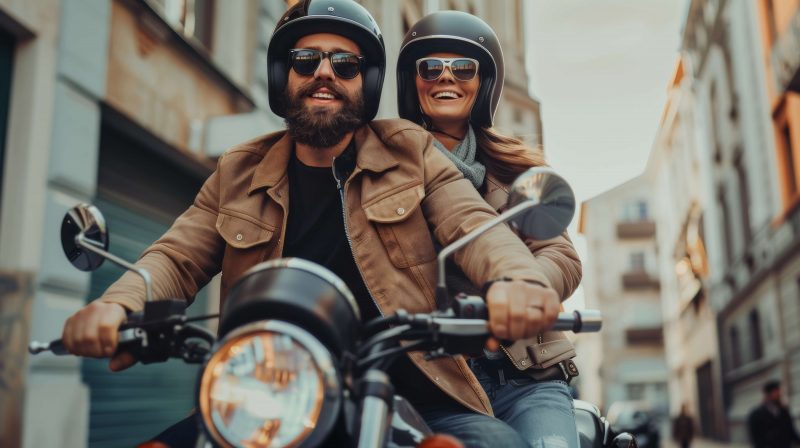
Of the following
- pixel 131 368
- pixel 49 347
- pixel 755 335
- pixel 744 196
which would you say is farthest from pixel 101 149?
pixel 755 335

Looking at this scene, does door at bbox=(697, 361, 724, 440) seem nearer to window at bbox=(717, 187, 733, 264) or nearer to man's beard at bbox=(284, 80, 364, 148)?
window at bbox=(717, 187, 733, 264)

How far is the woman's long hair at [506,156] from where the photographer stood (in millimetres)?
3039

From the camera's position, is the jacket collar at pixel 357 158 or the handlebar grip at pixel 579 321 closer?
the handlebar grip at pixel 579 321

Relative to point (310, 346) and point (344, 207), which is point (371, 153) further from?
point (310, 346)

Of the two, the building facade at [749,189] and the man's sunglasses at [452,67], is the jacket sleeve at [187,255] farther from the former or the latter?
the building facade at [749,189]

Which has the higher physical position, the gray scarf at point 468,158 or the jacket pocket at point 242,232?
the gray scarf at point 468,158

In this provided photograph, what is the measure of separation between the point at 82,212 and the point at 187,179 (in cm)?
681

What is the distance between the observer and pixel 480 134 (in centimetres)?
339

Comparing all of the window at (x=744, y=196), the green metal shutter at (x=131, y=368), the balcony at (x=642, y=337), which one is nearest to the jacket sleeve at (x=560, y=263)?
the green metal shutter at (x=131, y=368)

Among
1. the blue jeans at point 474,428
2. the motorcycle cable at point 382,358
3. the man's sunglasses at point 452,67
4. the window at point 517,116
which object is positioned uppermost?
the window at point 517,116

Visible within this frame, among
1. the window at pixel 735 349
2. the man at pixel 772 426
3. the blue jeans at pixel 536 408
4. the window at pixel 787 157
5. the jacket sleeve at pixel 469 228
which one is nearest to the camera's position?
the jacket sleeve at pixel 469 228

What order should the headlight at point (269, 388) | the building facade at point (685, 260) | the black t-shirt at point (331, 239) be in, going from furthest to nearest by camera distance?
the building facade at point (685, 260)
the black t-shirt at point (331, 239)
the headlight at point (269, 388)

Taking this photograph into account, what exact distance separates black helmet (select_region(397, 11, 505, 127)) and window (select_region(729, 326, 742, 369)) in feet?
81.9

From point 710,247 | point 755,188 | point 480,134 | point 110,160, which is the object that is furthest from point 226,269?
→ point 710,247
